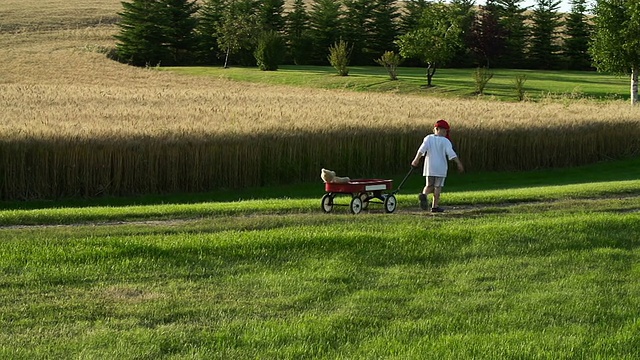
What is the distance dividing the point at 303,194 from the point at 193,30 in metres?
60.9

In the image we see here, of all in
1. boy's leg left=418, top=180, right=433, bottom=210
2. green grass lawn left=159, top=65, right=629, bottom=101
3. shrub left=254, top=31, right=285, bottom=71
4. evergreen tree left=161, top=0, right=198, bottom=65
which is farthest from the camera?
evergreen tree left=161, top=0, right=198, bottom=65

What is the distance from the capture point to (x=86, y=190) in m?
23.2

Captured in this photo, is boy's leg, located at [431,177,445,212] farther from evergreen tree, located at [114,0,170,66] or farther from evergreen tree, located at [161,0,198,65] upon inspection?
evergreen tree, located at [161,0,198,65]

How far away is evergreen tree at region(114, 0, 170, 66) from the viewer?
7725 cm

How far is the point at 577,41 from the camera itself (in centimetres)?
8444

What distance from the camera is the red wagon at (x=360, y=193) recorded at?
1659 cm

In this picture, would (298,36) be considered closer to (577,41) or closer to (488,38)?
(488,38)

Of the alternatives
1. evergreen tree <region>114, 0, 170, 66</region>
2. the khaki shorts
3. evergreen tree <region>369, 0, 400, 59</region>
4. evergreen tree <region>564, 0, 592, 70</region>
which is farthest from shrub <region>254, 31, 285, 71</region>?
the khaki shorts

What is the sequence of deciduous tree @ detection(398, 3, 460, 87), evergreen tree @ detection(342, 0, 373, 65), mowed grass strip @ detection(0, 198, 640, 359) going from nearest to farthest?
mowed grass strip @ detection(0, 198, 640, 359), deciduous tree @ detection(398, 3, 460, 87), evergreen tree @ detection(342, 0, 373, 65)

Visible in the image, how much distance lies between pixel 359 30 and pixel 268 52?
1493 centimetres

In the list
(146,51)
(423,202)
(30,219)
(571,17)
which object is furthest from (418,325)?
(571,17)

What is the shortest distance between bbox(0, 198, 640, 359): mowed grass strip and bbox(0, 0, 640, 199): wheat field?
9091mm

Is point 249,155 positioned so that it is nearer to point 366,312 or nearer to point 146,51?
point 366,312

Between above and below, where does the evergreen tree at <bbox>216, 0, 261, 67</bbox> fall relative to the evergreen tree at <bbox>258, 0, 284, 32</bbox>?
below
